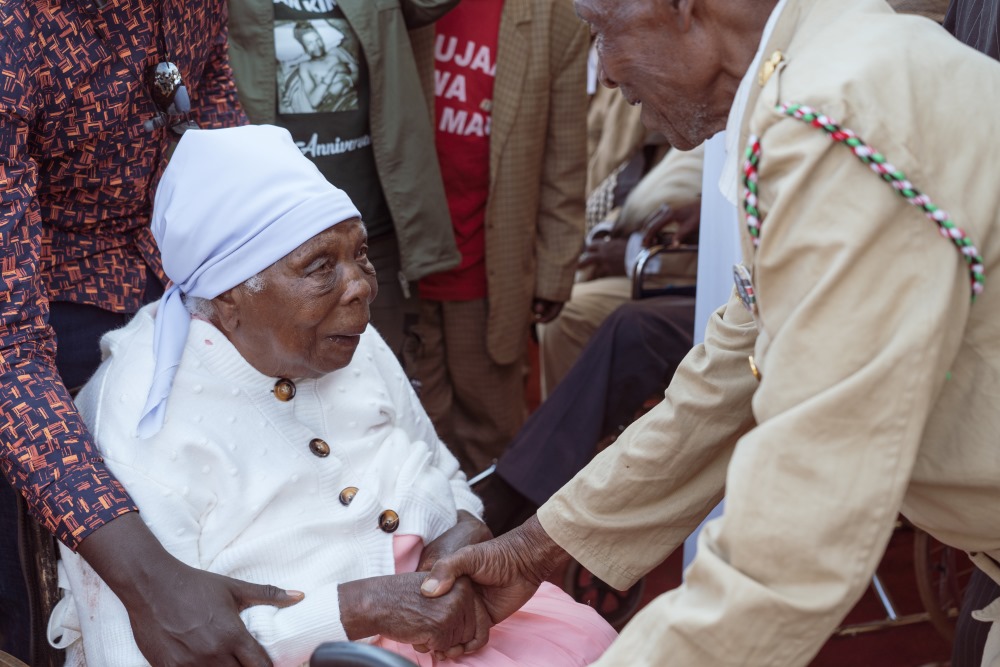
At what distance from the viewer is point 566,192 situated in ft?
16.3

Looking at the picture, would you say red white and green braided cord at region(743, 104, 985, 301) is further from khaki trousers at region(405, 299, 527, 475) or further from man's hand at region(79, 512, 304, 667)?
khaki trousers at region(405, 299, 527, 475)

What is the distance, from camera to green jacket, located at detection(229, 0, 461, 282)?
387 cm

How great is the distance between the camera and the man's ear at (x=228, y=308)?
7.67ft

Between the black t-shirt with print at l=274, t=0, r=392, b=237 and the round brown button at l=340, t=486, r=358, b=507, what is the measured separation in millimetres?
1918

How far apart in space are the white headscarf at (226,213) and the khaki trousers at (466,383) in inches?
96.3

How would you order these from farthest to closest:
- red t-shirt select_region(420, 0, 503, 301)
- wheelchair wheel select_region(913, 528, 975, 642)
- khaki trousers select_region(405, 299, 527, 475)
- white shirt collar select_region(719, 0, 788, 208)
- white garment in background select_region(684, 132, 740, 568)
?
khaki trousers select_region(405, 299, 527, 475) < red t-shirt select_region(420, 0, 503, 301) < wheelchair wheel select_region(913, 528, 975, 642) < white garment in background select_region(684, 132, 740, 568) < white shirt collar select_region(719, 0, 788, 208)

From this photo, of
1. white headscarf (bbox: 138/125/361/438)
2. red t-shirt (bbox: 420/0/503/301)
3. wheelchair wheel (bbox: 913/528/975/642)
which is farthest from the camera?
red t-shirt (bbox: 420/0/503/301)

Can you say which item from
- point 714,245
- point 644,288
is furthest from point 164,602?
point 644,288

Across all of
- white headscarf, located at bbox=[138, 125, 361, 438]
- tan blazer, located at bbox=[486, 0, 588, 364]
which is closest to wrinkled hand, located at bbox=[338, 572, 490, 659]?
white headscarf, located at bbox=[138, 125, 361, 438]

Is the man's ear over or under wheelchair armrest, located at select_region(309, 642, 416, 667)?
under

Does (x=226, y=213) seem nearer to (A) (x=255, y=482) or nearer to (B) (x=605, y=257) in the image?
(A) (x=255, y=482)

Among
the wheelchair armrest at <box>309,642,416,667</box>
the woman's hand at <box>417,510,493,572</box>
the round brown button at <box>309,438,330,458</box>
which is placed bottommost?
the woman's hand at <box>417,510,493,572</box>

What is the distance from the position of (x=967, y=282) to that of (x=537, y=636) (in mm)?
1267

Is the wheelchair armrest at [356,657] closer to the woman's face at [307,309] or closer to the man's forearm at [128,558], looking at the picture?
the man's forearm at [128,558]
